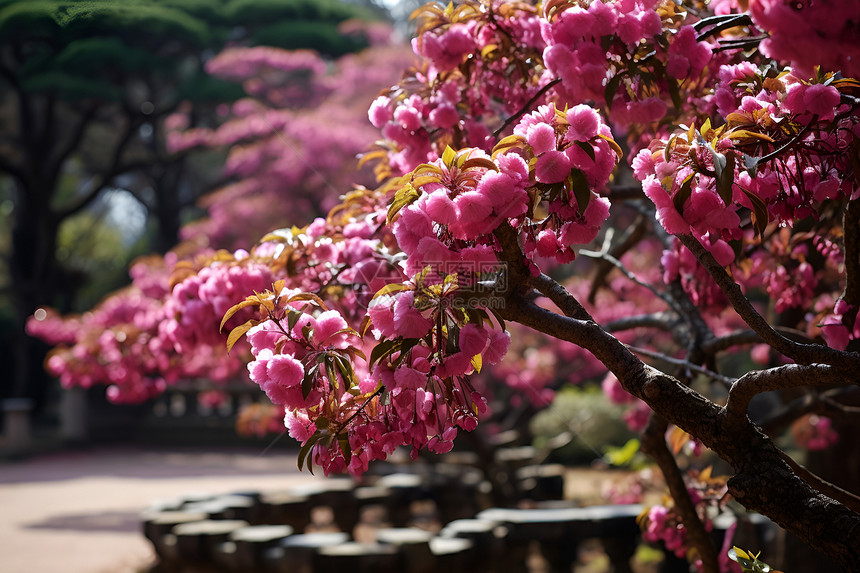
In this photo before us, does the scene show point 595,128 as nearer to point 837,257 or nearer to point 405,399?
point 405,399

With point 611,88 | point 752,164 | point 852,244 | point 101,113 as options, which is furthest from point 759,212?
point 101,113

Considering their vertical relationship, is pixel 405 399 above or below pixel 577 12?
below

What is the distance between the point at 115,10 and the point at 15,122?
1354 cm

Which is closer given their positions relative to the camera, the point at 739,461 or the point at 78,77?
the point at 739,461

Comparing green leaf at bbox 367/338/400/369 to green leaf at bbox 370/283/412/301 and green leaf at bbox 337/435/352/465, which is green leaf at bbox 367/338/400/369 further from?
green leaf at bbox 337/435/352/465

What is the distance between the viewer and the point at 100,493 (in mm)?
8305

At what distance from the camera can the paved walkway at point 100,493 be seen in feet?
18.5

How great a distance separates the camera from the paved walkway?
18.5 ft

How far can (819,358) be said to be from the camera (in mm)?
1465

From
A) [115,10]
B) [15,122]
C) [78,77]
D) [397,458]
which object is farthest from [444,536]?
[15,122]

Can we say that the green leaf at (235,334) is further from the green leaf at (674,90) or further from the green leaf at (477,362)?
the green leaf at (674,90)

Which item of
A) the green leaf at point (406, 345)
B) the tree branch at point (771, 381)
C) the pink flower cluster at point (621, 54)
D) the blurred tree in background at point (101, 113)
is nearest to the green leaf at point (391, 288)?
the green leaf at point (406, 345)

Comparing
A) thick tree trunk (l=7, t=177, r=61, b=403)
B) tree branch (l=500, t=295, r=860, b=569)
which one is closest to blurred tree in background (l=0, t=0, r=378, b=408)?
thick tree trunk (l=7, t=177, r=61, b=403)

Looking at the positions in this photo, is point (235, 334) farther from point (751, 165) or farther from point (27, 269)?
point (27, 269)
